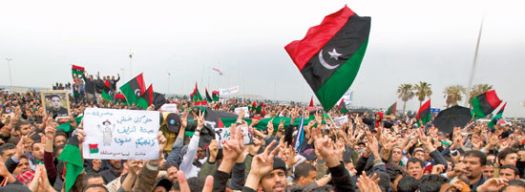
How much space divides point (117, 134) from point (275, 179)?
1.89 metres

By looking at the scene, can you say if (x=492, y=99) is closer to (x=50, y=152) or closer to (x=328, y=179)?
(x=328, y=179)

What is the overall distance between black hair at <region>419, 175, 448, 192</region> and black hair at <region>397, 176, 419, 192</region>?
1.19 feet

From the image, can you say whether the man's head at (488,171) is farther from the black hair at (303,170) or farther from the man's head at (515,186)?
the black hair at (303,170)

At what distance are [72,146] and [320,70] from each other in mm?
3385

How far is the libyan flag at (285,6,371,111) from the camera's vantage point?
5.89m

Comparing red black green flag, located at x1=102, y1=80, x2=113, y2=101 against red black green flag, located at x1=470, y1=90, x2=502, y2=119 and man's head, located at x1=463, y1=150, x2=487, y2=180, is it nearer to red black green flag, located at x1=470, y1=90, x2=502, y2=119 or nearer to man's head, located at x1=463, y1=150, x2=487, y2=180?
red black green flag, located at x1=470, y1=90, x2=502, y2=119

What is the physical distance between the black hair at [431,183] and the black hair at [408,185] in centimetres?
36

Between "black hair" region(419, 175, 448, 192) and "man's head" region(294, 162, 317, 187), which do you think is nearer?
"black hair" region(419, 175, 448, 192)

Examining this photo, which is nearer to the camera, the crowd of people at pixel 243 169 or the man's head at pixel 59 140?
the crowd of people at pixel 243 169

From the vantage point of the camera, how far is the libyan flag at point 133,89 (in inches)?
475

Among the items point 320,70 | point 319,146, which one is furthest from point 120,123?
point 320,70

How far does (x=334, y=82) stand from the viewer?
5.92 meters

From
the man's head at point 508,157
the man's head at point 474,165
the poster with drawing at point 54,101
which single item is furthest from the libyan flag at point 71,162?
the man's head at point 508,157

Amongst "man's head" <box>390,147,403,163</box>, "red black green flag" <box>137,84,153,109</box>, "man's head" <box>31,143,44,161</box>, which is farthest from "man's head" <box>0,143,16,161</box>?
"red black green flag" <box>137,84,153,109</box>
